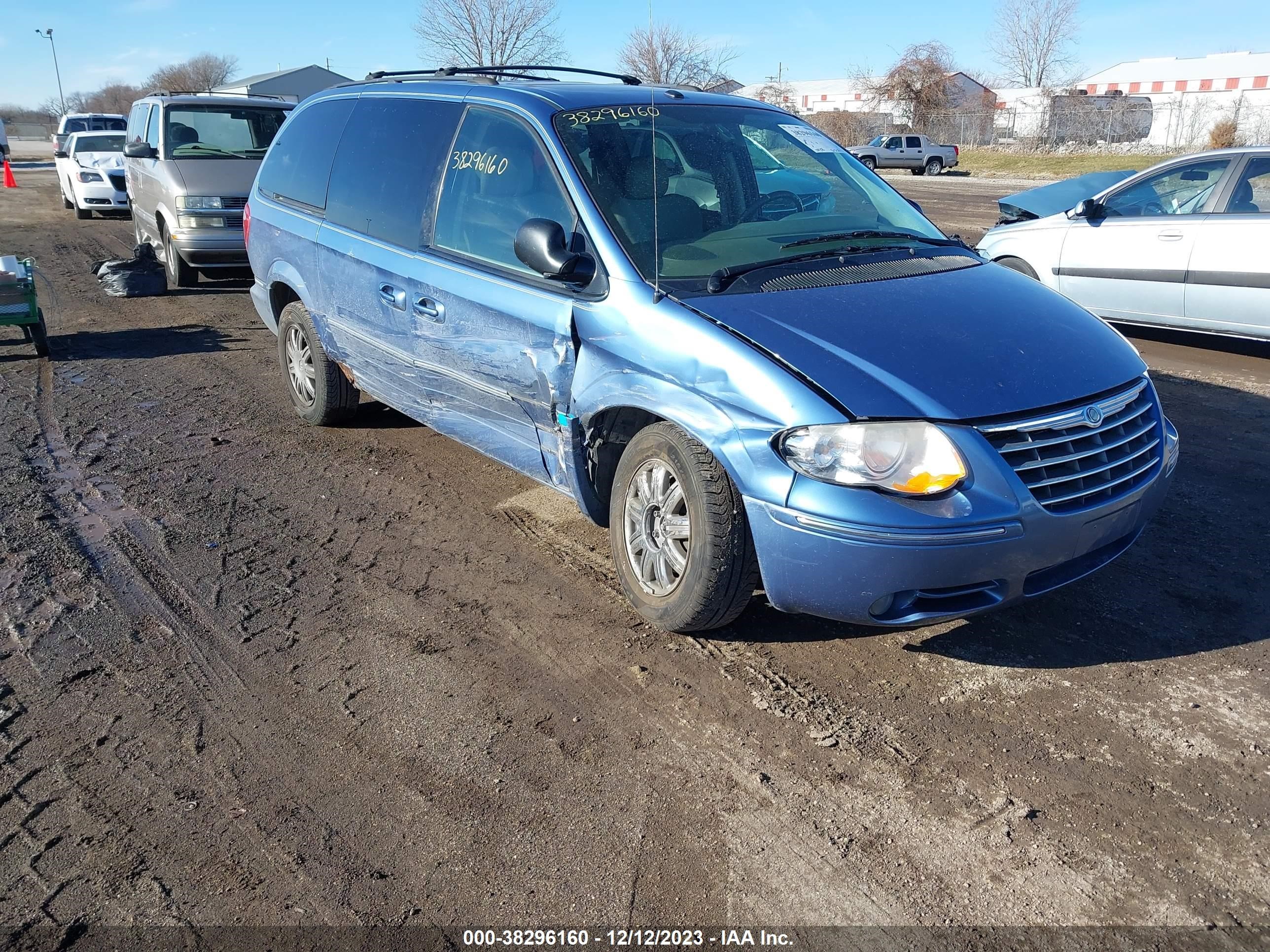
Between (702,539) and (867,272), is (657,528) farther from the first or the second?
(867,272)

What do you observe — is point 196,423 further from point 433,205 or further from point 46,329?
point 46,329

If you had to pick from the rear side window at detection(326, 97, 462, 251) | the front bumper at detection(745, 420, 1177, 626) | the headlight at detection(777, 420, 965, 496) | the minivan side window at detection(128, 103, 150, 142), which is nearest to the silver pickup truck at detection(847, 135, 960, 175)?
the minivan side window at detection(128, 103, 150, 142)

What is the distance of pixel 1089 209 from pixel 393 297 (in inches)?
244

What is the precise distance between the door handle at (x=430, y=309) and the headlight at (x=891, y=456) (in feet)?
6.54

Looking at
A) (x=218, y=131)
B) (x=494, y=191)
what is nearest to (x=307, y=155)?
(x=494, y=191)

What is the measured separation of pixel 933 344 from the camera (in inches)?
131

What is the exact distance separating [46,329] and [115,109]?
113 meters

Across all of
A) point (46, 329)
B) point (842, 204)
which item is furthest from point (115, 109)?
point (842, 204)

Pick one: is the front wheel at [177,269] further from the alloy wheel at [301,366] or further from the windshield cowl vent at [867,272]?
the windshield cowl vent at [867,272]

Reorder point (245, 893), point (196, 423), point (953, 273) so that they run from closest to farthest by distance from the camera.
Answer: point (245, 893) → point (953, 273) → point (196, 423)

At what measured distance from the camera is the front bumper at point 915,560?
9.89 feet

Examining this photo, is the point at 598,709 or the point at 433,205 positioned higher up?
the point at 433,205

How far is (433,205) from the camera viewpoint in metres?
4.54

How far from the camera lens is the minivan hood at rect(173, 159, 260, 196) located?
1062cm
